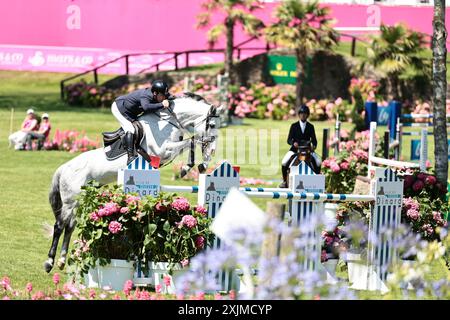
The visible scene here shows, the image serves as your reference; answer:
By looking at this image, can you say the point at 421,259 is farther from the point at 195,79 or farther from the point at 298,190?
the point at 195,79

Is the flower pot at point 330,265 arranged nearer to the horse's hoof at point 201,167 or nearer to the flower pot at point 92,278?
the horse's hoof at point 201,167

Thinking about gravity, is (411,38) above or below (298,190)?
above

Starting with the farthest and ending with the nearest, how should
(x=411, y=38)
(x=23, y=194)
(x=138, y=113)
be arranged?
(x=411, y=38) → (x=23, y=194) → (x=138, y=113)

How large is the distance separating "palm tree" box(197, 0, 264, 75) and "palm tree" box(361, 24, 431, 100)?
482cm

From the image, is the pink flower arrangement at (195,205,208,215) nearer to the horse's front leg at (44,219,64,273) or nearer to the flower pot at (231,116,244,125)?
the horse's front leg at (44,219,64,273)

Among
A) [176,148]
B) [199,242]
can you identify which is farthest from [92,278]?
[176,148]

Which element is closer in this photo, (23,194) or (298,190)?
(298,190)

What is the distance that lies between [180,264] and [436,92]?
19.9 ft

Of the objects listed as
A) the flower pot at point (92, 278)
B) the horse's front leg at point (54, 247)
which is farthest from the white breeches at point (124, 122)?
the flower pot at point (92, 278)

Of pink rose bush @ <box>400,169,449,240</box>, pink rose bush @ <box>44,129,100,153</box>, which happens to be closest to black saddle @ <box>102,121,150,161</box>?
pink rose bush @ <box>400,169,449,240</box>

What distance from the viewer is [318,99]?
41531mm

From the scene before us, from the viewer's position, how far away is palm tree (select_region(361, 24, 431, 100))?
39094 mm

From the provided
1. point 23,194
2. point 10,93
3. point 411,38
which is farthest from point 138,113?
point 10,93

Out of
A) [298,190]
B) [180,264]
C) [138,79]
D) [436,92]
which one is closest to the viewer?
[180,264]
